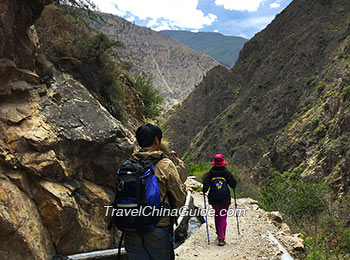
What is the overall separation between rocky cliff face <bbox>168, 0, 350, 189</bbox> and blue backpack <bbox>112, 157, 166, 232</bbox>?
14584mm

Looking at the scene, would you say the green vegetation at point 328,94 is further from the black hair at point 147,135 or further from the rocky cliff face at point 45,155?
the black hair at point 147,135

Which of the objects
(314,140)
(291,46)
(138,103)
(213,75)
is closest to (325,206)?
(138,103)

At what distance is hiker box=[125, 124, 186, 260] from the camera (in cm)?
275

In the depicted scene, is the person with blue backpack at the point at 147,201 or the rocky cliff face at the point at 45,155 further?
the rocky cliff face at the point at 45,155

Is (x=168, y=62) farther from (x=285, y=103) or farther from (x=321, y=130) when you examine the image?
(x=321, y=130)

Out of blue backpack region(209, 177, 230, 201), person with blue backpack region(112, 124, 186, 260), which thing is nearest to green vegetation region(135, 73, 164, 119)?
blue backpack region(209, 177, 230, 201)

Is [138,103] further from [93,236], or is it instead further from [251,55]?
[251,55]

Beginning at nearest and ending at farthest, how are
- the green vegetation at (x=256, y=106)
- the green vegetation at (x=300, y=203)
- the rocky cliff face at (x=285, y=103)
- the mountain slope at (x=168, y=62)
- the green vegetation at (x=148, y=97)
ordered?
the green vegetation at (x=300, y=203) → the green vegetation at (x=148, y=97) → the rocky cliff face at (x=285, y=103) → the green vegetation at (x=256, y=106) → the mountain slope at (x=168, y=62)

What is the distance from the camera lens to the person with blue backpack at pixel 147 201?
8.78ft

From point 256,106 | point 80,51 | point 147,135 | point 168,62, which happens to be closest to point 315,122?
point 256,106

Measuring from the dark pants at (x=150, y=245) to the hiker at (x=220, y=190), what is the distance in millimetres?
3074

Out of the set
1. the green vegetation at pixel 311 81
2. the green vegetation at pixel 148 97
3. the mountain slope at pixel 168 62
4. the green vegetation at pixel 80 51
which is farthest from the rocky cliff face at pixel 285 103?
the mountain slope at pixel 168 62

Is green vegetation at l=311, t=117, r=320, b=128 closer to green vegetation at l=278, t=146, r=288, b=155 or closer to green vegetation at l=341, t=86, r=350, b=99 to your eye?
green vegetation at l=341, t=86, r=350, b=99

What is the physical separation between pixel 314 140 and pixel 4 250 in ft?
74.3
